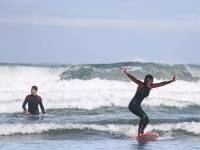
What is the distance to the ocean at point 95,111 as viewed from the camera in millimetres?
16453

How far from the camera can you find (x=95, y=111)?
24.8m

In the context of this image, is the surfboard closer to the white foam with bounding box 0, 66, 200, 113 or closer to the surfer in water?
the surfer in water

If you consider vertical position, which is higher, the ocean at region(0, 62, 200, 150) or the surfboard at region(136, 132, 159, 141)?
the ocean at region(0, 62, 200, 150)

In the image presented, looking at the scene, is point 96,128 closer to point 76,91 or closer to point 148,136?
point 148,136

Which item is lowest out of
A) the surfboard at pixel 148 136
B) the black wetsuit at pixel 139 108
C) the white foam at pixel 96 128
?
the surfboard at pixel 148 136

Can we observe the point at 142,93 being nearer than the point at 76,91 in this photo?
Yes

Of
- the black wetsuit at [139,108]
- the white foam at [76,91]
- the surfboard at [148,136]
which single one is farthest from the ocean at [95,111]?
the black wetsuit at [139,108]

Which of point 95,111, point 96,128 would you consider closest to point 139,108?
point 96,128

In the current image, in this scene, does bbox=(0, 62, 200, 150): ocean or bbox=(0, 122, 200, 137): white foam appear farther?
bbox=(0, 122, 200, 137): white foam

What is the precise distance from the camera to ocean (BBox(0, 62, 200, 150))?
648 inches

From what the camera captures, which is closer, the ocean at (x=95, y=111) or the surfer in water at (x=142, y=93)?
the ocean at (x=95, y=111)

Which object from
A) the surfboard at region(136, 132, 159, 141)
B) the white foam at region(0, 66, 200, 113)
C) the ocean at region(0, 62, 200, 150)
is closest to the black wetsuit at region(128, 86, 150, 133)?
the surfboard at region(136, 132, 159, 141)

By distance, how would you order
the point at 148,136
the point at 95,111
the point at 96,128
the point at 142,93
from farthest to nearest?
the point at 95,111 → the point at 96,128 → the point at 142,93 → the point at 148,136

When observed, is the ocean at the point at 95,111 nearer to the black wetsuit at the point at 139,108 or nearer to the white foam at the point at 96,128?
the white foam at the point at 96,128
